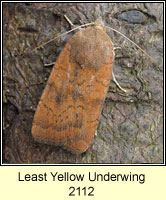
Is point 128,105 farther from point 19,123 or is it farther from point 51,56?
point 19,123

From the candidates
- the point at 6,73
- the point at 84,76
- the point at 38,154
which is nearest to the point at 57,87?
the point at 84,76

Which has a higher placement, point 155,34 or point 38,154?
point 155,34

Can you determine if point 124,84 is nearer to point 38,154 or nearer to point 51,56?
point 51,56

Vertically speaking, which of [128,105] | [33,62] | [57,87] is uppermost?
[33,62]

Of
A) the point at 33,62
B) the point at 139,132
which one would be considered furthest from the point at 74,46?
the point at 139,132

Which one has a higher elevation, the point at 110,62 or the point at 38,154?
the point at 110,62

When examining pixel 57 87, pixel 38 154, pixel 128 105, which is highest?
pixel 57 87
